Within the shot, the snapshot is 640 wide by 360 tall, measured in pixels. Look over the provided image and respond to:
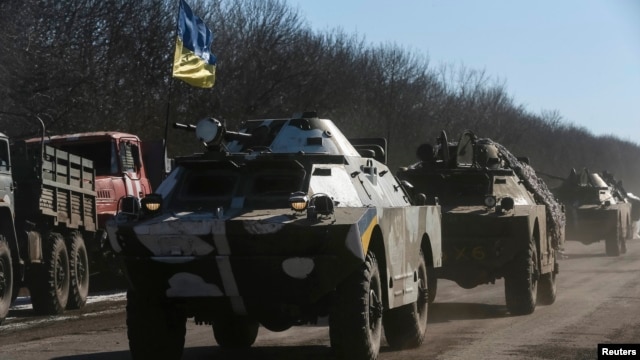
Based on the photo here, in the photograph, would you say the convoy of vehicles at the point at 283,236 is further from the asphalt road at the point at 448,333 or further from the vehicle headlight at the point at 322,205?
the asphalt road at the point at 448,333

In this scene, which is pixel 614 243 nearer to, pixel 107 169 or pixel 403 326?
pixel 107 169

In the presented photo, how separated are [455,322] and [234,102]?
98.0ft

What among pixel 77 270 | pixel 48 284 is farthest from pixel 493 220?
pixel 77 270

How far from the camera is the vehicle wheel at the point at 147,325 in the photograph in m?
9.20

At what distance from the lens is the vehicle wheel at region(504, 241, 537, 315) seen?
14641mm

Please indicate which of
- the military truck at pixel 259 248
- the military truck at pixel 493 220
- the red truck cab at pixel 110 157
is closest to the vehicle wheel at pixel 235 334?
the military truck at pixel 259 248

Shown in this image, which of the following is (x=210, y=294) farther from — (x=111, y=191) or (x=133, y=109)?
(x=133, y=109)

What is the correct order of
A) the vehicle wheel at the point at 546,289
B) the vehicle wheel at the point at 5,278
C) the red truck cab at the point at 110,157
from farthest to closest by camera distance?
the red truck cab at the point at 110,157, the vehicle wheel at the point at 546,289, the vehicle wheel at the point at 5,278

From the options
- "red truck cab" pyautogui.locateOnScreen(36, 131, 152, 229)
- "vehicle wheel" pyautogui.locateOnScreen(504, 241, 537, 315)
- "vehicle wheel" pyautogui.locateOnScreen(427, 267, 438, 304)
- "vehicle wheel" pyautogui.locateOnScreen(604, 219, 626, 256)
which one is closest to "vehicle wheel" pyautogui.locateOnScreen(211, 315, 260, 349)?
"vehicle wheel" pyautogui.locateOnScreen(427, 267, 438, 304)

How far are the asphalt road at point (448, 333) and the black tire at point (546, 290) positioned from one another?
0.13m

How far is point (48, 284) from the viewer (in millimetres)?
15344

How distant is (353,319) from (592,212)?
21.4 m

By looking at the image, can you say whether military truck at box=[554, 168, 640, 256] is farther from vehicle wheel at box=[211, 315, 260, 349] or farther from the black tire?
vehicle wheel at box=[211, 315, 260, 349]

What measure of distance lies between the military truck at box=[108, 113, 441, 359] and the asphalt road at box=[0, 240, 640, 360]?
1.05 m
